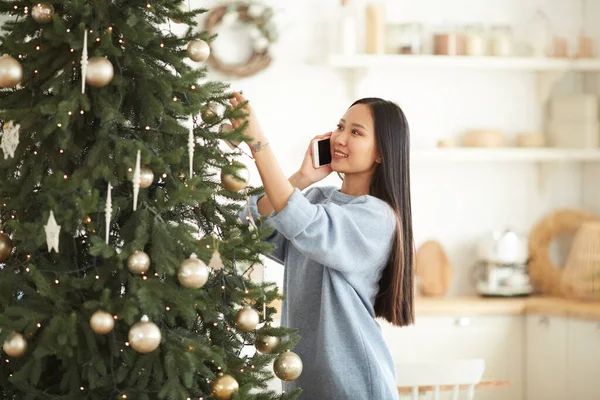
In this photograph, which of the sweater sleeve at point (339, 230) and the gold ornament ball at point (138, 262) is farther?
the sweater sleeve at point (339, 230)

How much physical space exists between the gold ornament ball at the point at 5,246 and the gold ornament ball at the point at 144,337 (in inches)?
11.5

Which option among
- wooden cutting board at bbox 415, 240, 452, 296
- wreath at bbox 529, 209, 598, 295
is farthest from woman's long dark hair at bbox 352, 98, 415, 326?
wreath at bbox 529, 209, 598, 295

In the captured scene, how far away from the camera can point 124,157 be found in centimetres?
147

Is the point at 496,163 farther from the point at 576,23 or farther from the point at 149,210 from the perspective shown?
the point at 149,210

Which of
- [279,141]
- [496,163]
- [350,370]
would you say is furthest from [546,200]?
[350,370]

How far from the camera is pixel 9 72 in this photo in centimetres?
148

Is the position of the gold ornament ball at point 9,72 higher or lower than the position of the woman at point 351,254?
higher

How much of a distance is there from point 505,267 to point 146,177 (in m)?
2.88

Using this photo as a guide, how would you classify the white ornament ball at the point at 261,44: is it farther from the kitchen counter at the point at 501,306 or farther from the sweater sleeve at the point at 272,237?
the sweater sleeve at the point at 272,237

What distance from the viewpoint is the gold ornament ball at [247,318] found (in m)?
1.65

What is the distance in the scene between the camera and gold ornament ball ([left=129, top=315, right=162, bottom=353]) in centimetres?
144

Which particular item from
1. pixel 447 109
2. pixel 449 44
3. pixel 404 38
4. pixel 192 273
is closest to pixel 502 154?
pixel 447 109

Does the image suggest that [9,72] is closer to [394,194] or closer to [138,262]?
[138,262]

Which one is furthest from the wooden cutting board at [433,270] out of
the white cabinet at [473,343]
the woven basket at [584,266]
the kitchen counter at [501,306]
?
the woven basket at [584,266]
